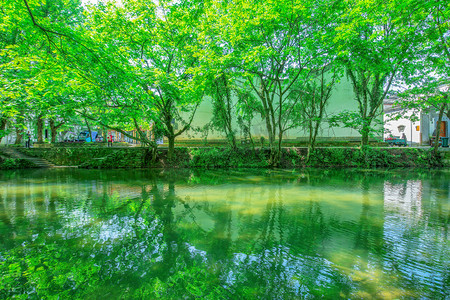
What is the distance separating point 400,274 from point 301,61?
1102 cm

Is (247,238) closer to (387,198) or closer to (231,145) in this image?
(387,198)

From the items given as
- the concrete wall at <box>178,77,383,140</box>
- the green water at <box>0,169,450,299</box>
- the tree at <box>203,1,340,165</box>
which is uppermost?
the tree at <box>203,1,340,165</box>

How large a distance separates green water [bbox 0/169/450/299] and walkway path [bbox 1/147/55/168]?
13.4m

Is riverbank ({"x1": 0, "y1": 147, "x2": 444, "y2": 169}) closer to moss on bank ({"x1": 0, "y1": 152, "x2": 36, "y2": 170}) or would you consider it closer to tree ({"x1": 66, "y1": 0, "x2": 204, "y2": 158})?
moss on bank ({"x1": 0, "y1": 152, "x2": 36, "y2": 170})

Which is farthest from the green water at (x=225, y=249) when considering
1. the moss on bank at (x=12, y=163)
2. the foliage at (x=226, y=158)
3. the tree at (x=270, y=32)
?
the moss on bank at (x=12, y=163)

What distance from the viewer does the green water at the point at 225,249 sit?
2287 millimetres

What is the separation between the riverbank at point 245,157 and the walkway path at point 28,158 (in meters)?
0.34

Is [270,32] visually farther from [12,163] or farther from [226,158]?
[12,163]

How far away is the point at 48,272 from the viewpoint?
254 cm

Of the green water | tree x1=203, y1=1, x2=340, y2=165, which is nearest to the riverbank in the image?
tree x1=203, y1=1, x2=340, y2=165

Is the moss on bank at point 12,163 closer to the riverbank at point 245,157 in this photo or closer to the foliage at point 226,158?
the riverbank at point 245,157

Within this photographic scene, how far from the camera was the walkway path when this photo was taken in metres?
16.5

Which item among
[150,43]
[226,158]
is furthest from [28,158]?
[226,158]

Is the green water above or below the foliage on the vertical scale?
below
